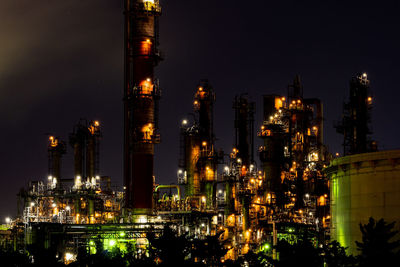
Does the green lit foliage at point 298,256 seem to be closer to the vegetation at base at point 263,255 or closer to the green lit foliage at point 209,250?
the vegetation at base at point 263,255

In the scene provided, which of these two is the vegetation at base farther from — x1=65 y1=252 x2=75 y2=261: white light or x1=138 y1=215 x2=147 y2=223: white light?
x1=138 y1=215 x2=147 y2=223: white light

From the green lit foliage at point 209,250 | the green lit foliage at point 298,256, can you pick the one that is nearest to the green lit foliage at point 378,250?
the green lit foliage at point 298,256

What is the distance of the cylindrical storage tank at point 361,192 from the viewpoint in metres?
41.7

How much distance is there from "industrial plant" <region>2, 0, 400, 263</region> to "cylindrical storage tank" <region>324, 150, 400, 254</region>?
1217 centimetres

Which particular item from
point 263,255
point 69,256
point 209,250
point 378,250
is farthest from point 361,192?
point 69,256

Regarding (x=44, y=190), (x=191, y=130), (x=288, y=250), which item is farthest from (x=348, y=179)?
(x=44, y=190)

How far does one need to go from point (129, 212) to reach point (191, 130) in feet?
57.4

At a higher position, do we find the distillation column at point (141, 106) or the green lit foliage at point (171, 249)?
the distillation column at point (141, 106)

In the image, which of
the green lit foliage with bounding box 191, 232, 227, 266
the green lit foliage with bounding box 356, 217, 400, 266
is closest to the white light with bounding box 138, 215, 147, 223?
the green lit foliage with bounding box 191, 232, 227, 266

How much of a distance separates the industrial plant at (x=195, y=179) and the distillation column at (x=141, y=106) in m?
0.09

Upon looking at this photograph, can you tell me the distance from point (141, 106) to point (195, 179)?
16.3 meters

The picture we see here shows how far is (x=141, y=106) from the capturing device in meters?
65.8

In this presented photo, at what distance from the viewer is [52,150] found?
89.5m

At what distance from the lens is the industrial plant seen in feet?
213
